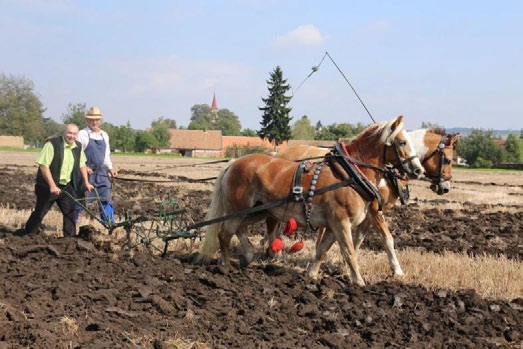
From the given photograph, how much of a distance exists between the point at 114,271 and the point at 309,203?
228cm

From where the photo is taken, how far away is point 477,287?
7.20m

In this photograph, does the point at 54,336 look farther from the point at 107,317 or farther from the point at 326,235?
the point at 326,235

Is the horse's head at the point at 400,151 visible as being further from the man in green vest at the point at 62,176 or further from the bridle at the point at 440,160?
the man in green vest at the point at 62,176

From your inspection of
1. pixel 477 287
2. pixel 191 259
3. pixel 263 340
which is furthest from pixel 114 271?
pixel 477 287

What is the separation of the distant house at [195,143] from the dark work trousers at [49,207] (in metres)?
81.8

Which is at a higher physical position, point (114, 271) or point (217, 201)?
point (217, 201)

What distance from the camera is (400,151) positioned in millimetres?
7418

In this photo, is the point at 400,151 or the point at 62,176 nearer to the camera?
the point at 400,151

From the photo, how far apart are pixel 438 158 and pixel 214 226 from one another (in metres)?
2.87

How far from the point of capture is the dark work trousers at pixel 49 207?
8.57 metres

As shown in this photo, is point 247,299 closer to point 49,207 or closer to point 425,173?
point 425,173

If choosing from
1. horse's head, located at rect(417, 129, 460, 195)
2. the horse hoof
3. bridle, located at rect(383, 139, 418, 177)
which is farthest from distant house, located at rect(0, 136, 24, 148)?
bridle, located at rect(383, 139, 418, 177)

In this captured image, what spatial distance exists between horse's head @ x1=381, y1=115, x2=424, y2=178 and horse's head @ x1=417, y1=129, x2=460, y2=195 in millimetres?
579

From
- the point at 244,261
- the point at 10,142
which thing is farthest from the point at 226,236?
the point at 10,142
